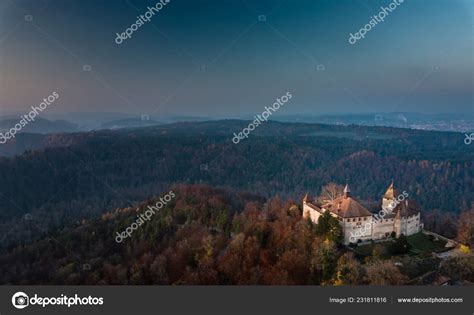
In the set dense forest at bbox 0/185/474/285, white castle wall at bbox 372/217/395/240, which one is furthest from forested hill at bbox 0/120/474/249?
white castle wall at bbox 372/217/395/240

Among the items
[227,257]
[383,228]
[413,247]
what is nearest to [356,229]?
[383,228]

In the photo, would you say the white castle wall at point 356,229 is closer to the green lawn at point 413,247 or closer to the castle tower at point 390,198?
the green lawn at point 413,247

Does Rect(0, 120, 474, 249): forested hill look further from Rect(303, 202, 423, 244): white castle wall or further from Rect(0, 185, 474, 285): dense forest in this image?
Rect(303, 202, 423, 244): white castle wall

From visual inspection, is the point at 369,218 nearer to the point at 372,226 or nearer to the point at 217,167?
the point at 372,226

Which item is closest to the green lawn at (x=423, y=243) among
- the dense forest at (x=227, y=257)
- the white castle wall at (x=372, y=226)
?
the white castle wall at (x=372, y=226)

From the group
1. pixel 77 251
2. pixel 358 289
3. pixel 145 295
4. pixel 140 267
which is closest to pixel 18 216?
pixel 77 251

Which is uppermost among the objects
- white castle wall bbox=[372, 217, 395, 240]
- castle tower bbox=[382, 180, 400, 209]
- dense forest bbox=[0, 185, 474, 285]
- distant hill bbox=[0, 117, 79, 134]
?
distant hill bbox=[0, 117, 79, 134]
